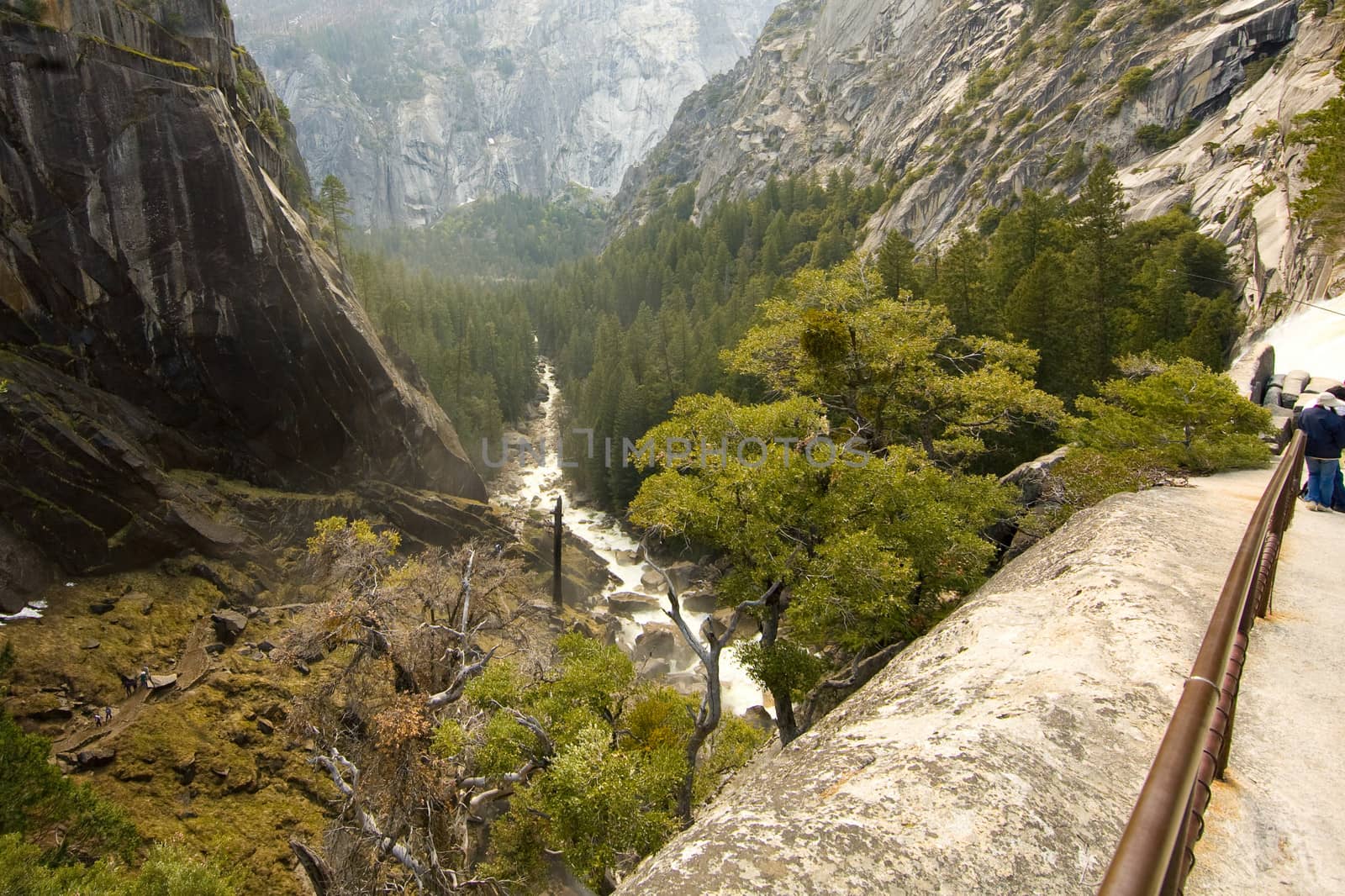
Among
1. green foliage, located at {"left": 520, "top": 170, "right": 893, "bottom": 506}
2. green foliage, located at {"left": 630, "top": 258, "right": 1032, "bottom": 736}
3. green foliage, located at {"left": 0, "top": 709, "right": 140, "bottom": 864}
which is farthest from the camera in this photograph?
green foliage, located at {"left": 520, "top": 170, "right": 893, "bottom": 506}

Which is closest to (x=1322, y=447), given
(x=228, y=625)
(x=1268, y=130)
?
(x=228, y=625)

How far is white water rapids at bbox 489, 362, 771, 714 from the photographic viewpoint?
1151 inches

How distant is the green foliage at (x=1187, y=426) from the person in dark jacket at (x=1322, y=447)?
2.40 metres

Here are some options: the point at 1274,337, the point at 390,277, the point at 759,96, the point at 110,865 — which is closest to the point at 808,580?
the point at 110,865

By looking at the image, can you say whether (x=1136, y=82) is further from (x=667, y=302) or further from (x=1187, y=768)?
(x=1187, y=768)

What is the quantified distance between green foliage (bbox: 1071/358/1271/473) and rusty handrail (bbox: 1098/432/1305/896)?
489 inches

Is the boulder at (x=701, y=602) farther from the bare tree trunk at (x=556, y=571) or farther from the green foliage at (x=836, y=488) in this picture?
the green foliage at (x=836, y=488)

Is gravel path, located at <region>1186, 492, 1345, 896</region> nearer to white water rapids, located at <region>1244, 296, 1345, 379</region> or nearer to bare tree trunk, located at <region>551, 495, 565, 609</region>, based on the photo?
white water rapids, located at <region>1244, 296, 1345, 379</region>

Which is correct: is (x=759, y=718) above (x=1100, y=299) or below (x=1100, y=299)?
below

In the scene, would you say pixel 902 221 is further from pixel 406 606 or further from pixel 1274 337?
pixel 406 606

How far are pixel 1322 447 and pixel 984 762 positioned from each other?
11577mm

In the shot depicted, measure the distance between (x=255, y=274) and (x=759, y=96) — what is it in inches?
5398

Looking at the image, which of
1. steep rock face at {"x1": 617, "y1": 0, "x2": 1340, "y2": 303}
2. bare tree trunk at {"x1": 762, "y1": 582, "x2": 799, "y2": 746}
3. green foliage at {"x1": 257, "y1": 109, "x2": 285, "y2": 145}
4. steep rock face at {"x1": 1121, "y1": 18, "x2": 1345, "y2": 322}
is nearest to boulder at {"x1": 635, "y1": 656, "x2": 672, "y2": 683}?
bare tree trunk at {"x1": 762, "y1": 582, "x2": 799, "y2": 746}

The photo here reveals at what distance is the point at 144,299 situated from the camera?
101 ft
